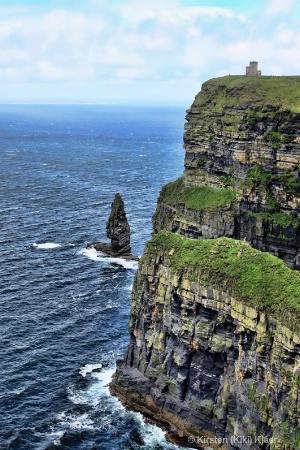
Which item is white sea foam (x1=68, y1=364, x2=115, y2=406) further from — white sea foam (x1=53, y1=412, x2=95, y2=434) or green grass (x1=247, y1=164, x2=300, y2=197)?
green grass (x1=247, y1=164, x2=300, y2=197)

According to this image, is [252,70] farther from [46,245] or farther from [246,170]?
[46,245]

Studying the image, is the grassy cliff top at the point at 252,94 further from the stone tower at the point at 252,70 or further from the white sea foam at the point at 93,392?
the white sea foam at the point at 93,392

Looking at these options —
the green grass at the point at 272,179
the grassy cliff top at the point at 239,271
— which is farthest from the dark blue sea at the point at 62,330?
the green grass at the point at 272,179

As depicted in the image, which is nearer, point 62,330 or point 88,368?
point 88,368

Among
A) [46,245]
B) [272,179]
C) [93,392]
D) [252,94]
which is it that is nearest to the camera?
[93,392]

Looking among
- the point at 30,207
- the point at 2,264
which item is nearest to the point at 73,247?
the point at 2,264

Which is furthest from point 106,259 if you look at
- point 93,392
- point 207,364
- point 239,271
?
point 239,271
